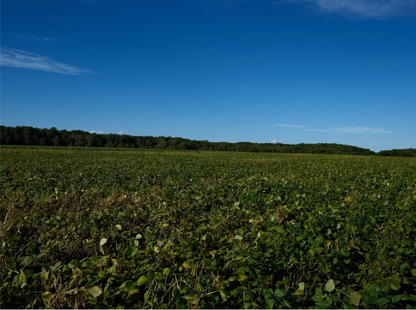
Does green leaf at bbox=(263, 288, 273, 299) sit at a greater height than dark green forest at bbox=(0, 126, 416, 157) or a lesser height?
lesser

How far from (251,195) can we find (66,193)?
4.97 metres

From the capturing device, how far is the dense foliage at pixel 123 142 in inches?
3337

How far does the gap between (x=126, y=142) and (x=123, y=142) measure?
1.17 m

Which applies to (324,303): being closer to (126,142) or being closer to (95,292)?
(95,292)

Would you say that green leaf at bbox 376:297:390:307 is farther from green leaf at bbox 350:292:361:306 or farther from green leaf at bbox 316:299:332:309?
green leaf at bbox 316:299:332:309

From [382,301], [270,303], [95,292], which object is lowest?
[95,292]

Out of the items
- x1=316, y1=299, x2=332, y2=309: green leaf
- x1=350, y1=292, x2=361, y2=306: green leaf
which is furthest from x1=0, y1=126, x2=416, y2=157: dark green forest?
x1=316, y1=299, x2=332, y2=309: green leaf

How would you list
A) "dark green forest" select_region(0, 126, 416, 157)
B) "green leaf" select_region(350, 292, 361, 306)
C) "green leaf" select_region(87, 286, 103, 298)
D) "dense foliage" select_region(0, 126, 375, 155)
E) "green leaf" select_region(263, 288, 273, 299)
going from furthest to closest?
"dense foliage" select_region(0, 126, 375, 155) → "dark green forest" select_region(0, 126, 416, 157) → "green leaf" select_region(87, 286, 103, 298) → "green leaf" select_region(263, 288, 273, 299) → "green leaf" select_region(350, 292, 361, 306)

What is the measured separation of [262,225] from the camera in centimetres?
478

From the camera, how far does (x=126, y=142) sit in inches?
4077

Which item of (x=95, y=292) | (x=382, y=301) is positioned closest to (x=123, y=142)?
(x=95, y=292)

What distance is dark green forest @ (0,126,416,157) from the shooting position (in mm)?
84125

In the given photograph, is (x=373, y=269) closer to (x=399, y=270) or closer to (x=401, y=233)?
(x=399, y=270)

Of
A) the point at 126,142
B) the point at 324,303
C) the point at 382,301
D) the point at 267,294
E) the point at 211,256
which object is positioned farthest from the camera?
the point at 126,142
